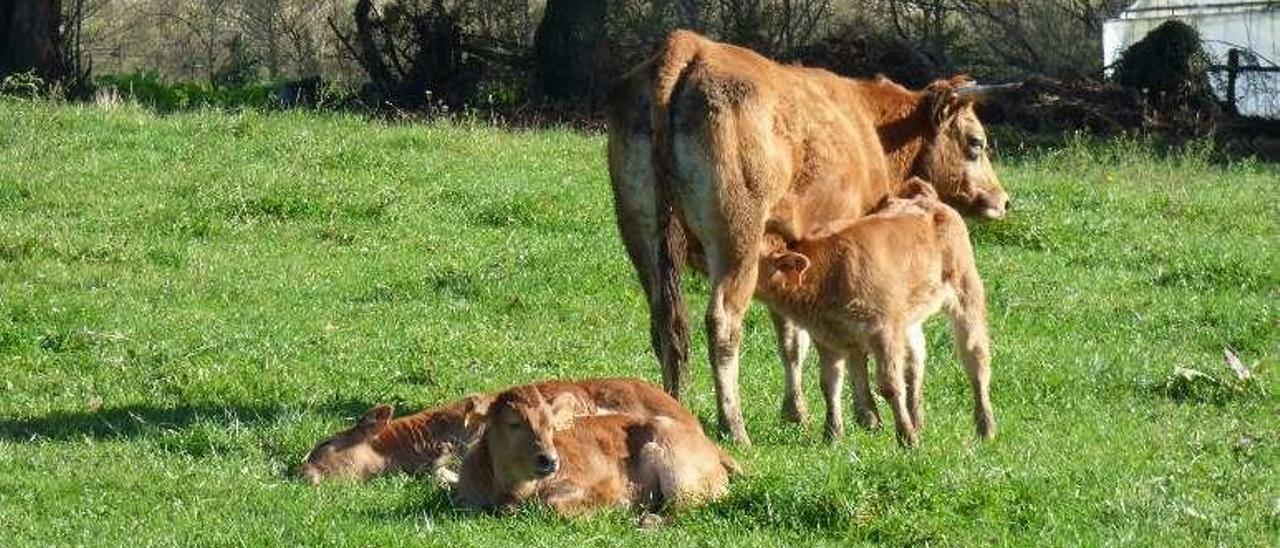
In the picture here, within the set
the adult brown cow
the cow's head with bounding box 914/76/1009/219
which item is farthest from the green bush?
the adult brown cow

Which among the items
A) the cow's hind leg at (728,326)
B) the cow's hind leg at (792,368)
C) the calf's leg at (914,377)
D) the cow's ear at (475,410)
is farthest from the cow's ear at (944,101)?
the cow's ear at (475,410)

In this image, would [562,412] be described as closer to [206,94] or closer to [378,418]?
[378,418]

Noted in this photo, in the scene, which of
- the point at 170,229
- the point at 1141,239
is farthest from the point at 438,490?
the point at 1141,239

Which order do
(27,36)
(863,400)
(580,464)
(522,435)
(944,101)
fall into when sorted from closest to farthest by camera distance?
(522,435)
(580,464)
(863,400)
(944,101)
(27,36)

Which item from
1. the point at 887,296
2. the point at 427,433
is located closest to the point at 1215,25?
the point at 887,296

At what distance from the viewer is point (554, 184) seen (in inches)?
750

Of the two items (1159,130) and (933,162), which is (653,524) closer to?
(933,162)

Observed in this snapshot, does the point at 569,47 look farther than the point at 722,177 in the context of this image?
Yes

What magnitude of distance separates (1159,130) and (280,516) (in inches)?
721

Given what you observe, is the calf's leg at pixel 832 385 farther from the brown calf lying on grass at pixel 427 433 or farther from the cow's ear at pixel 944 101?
the cow's ear at pixel 944 101

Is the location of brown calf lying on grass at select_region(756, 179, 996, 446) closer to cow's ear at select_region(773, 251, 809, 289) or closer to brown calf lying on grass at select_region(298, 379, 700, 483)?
cow's ear at select_region(773, 251, 809, 289)

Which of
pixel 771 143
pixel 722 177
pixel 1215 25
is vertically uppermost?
pixel 1215 25

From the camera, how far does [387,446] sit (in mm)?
10242

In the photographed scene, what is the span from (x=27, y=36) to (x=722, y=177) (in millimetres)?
17528
